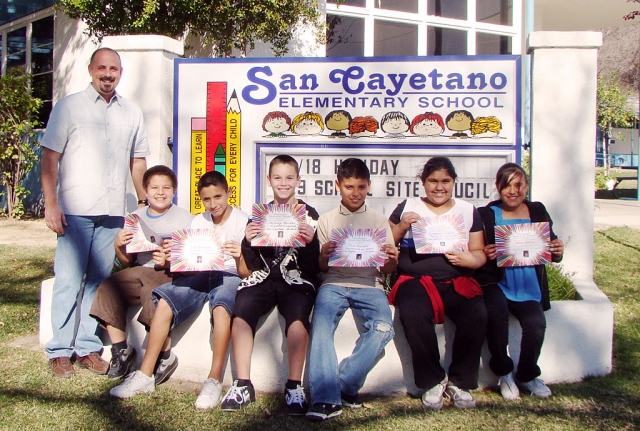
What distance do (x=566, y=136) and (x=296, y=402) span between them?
9.11ft

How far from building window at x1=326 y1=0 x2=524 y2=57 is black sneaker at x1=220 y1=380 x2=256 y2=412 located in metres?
7.86

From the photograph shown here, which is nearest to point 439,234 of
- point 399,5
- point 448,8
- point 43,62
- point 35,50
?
point 399,5

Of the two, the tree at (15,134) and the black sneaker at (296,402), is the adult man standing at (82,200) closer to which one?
the black sneaker at (296,402)

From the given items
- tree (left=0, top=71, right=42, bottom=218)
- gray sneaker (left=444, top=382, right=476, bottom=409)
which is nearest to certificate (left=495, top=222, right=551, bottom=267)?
gray sneaker (left=444, top=382, right=476, bottom=409)

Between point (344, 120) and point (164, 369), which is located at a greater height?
point (344, 120)

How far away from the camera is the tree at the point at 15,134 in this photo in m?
10.3

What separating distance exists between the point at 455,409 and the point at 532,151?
212cm

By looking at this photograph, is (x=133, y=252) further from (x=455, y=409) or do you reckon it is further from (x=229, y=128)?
(x=455, y=409)

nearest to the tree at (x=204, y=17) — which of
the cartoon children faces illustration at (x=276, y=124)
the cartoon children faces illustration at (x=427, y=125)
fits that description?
the cartoon children faces illustration at (x=276, y=124)

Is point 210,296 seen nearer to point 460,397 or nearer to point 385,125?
point 460,397

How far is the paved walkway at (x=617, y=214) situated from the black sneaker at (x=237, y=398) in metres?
8.14

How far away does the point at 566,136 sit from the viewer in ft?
14.9

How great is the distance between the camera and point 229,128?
197 inches

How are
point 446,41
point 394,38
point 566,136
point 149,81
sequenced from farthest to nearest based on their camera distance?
point 446,41 < point 394,38 < point 149,81 < point 566,136
